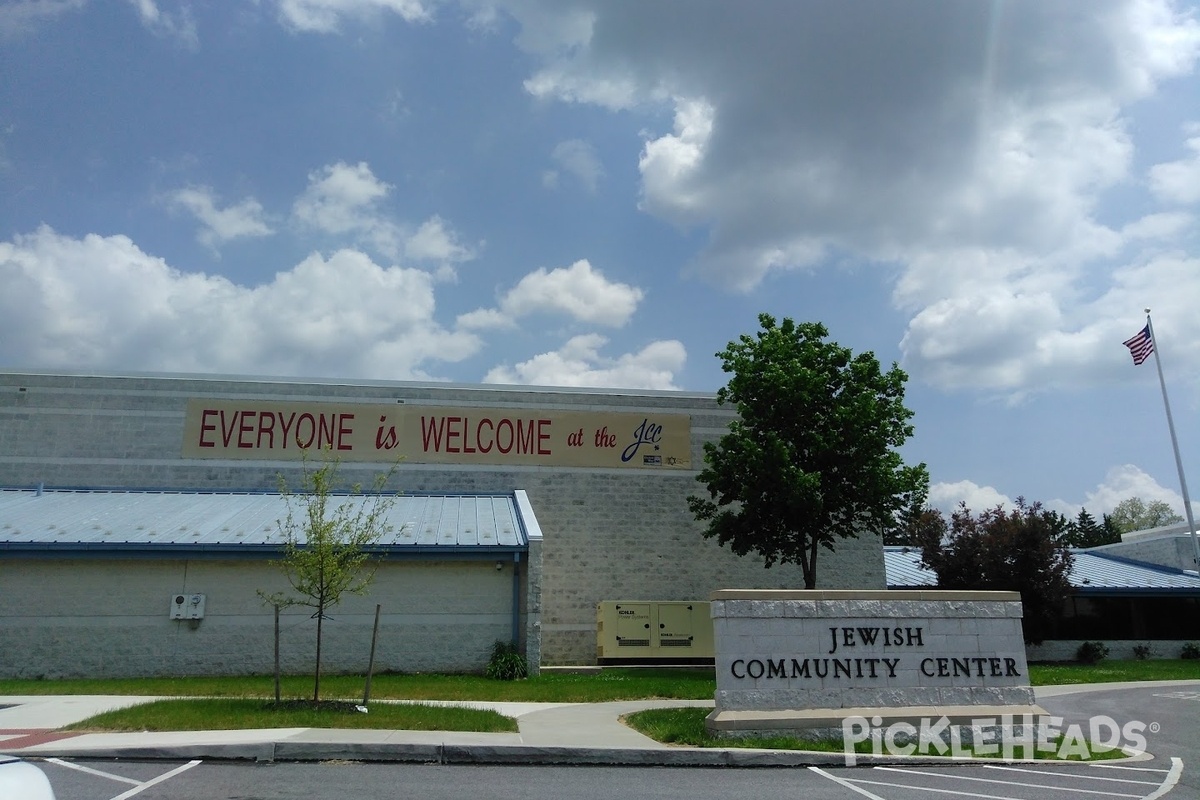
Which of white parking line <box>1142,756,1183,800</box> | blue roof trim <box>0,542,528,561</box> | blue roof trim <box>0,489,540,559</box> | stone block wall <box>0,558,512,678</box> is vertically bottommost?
white parking line <box>1142,756,1183,800</box>

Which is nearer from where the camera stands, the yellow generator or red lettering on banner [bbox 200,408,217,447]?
the yellow generator

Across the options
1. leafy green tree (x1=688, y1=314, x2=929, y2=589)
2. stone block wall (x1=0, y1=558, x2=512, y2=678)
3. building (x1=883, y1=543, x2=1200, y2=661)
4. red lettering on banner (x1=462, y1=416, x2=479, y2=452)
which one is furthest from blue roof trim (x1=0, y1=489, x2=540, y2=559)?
building (x1=883, y1=543, x2=1200, y2=661)

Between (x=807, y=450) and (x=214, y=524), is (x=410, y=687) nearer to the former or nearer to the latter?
(x=214, y=524)

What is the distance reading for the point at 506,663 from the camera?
19422mm

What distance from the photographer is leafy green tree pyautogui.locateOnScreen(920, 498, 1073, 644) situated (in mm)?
28312

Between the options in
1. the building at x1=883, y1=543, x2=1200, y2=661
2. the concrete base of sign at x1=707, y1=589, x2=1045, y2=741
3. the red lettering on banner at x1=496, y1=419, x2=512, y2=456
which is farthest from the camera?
the building at x1=883, y1=543, x2=1200, y2=661

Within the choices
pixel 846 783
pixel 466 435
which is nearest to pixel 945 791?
pixel 846 783

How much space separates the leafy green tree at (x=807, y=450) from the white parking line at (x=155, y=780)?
16156 mm

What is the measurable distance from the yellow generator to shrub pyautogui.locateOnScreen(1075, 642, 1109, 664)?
46.3 ft

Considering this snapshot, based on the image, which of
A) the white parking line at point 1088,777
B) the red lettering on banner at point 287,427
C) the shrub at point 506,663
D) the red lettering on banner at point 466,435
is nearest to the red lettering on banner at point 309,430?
the red lettering on banner at point 287,427

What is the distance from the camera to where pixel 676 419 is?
28484 mm

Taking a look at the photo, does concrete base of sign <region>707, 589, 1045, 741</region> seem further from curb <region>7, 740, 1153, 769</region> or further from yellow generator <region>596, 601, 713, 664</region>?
yellow generator <region>596, 601, 713, 664</region>

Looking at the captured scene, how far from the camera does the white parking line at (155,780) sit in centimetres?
766

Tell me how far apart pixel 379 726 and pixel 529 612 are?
8.99 metres
